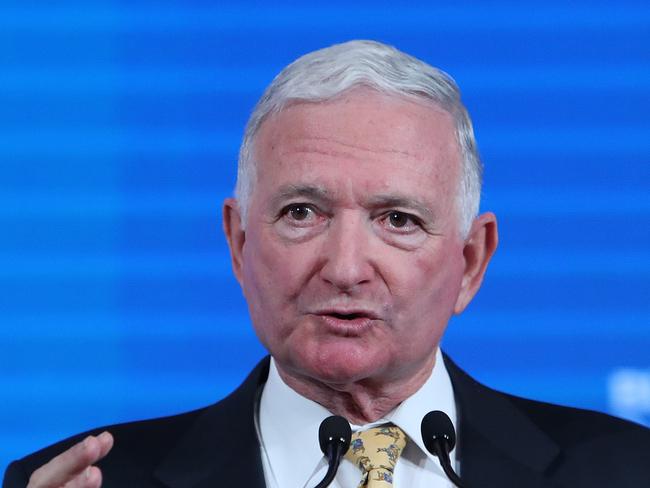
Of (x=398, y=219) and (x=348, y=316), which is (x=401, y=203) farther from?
(x=348, y=316)

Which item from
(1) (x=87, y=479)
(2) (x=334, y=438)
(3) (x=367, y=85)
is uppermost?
(3) (x=367, y=85)

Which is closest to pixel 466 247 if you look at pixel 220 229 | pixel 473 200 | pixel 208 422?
pixel 473 200

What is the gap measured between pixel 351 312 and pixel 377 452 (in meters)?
0.25

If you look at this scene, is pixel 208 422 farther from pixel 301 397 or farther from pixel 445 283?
pixel 445 283

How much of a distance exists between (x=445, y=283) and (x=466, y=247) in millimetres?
153

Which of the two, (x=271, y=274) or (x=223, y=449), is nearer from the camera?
(x=271, y=274)

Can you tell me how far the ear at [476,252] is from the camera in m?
2.33

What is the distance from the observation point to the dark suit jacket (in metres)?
2.21

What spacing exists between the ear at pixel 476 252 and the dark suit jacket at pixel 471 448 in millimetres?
163

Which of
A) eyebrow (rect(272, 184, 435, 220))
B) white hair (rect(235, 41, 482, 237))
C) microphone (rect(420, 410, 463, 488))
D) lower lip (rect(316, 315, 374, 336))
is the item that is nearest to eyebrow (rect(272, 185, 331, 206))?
eyebrow (rect(272, 184, 435, 220))

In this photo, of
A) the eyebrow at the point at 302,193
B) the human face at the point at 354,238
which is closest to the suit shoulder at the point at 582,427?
the human face at the point at 354,238

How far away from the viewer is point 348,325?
207 centimetres

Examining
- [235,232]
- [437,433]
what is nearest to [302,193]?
[235,232]

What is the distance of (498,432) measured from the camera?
229 centimetres
